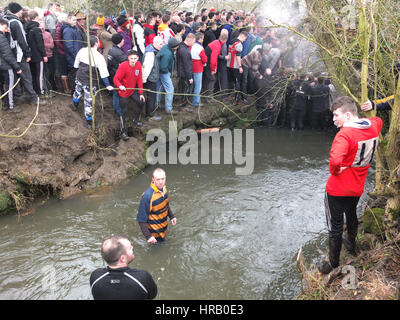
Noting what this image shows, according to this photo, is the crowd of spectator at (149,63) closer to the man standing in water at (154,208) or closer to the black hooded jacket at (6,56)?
the black hooded jacket at (6,56)

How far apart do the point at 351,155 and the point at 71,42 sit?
750 cm

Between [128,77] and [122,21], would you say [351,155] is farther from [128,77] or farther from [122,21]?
[122,21]

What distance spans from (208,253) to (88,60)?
17.7ft

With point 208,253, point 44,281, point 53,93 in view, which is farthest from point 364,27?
point 53,93

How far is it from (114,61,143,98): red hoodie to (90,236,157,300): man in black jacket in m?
6.03

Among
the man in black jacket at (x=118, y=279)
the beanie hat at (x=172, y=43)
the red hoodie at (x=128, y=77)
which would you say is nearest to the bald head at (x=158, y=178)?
the man in black jacket at (x=118, y=279)

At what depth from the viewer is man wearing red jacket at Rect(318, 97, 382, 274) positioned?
402 centimetres

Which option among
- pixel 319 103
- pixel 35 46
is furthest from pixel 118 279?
pixel 319 103

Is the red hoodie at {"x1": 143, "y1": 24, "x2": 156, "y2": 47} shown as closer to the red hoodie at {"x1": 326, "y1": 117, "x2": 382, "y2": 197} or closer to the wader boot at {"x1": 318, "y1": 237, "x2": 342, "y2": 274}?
the red hoodie at {"x1": 326, "y1": 117, "x2": 382, "y2": 197}

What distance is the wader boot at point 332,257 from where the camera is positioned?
4607mm

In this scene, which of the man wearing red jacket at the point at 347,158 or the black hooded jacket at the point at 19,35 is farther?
the black hooded jacket at the point at 19,35

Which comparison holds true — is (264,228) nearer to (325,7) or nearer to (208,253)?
(208,253)

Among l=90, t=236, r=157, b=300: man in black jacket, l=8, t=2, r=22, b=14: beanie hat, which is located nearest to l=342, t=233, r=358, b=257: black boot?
l=90, t=236, r=157, b=300: man in black jacket

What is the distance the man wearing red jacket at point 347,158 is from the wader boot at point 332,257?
0.12 m
